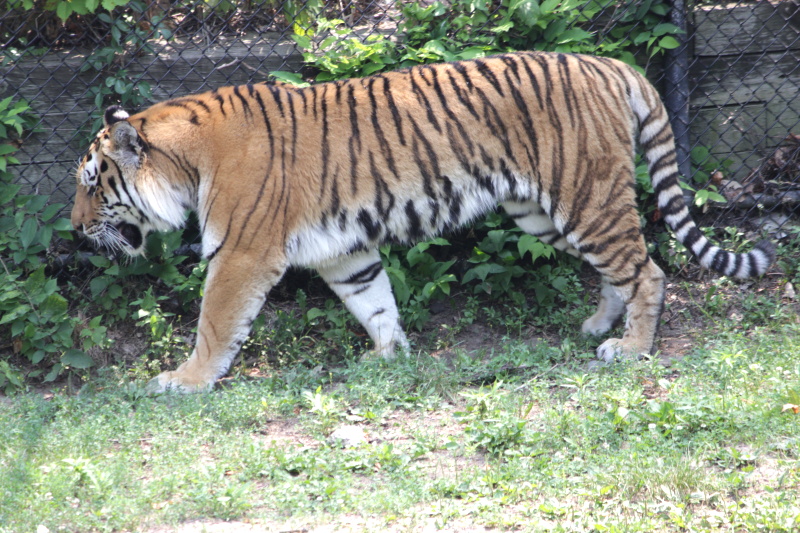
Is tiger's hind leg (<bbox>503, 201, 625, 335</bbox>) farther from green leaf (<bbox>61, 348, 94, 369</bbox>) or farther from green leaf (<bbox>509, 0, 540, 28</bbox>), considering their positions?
green leaf (<bbox>61, 348, 94, 369</bbox>)

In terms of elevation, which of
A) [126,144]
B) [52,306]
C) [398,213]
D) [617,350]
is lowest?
[617,350]

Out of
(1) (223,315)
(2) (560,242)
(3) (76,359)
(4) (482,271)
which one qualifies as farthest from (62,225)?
(2) (560,242)

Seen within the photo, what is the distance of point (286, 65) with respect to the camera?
17.8ft

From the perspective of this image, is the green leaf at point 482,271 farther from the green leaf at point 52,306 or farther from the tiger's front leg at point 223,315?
the green leaf at point 52,306

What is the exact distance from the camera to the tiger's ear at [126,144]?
4.30 metres

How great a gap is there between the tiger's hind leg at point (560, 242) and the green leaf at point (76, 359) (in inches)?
101

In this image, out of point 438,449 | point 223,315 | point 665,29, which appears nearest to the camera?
point 438,449

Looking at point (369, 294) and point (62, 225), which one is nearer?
point (369, 294)

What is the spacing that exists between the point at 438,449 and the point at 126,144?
2.34 m

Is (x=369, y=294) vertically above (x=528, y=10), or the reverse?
(x=528, y=10)

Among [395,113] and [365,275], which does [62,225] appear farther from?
[395,113]

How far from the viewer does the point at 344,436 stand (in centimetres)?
359

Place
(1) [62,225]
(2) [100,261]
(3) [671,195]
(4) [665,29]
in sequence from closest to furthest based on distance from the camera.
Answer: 1. (3) [671,195]
2. (1) [62,225]
3. (2) [100,261]
4. (4) [665,29]

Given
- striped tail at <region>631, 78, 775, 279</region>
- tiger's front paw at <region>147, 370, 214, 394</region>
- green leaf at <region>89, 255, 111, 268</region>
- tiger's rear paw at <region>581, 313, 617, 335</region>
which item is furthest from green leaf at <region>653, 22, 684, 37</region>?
green leaf at <region>89, 255, 111, 268</region>
